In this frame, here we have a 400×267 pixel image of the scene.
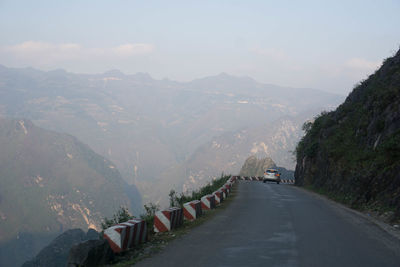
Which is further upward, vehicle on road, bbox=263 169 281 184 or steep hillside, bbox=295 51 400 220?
steep hillside, bbox=295 51 400 220

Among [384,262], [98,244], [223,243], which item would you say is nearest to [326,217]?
[223,243]

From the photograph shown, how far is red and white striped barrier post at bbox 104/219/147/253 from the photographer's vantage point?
10.0 meters

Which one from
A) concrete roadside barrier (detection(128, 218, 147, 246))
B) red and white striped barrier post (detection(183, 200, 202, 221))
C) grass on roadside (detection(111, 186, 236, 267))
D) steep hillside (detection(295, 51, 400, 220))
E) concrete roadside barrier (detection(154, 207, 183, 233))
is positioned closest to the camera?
grass on roadside (detection(111, 186, 236, 267))

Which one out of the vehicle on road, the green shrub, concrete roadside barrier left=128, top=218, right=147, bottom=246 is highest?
the vehicle on road

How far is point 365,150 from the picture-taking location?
23.8 metres

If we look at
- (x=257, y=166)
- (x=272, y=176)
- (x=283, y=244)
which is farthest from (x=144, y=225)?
(x=257, y=166)

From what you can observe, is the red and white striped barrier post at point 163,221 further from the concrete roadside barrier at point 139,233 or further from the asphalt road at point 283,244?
the concrete roadside barrier at point 139,233

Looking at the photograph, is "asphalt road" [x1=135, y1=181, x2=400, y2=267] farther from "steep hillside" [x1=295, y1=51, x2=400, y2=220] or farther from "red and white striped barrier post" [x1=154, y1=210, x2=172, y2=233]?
"steep hillside" [x1=295, y1=51, x2=400, y2=220]

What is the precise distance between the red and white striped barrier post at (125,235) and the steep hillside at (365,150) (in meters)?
7.90

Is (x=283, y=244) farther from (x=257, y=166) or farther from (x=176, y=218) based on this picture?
(x=257, y=166)

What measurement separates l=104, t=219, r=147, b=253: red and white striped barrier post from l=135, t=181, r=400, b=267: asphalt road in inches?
33.2

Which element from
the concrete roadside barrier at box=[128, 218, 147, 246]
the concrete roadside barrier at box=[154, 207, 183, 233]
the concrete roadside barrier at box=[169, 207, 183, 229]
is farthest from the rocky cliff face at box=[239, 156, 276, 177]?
the concrete roadside barrier at box=[128, 218, 147, 246]

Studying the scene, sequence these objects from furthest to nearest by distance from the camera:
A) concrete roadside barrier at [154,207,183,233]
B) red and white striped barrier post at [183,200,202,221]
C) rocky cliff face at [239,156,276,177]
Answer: rocky cliff face at [239,156,276,177]
red and white striped barrier post at [183,200,202,221]
concrete roadside barrier at [154,207,183,233]

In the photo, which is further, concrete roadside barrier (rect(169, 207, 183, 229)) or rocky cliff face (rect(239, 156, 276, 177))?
rocky cliff face (rect(239, 156, 276, 177))
